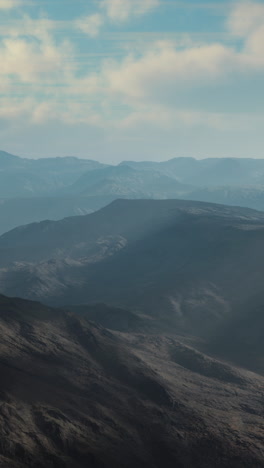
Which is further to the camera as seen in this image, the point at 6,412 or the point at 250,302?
the point at 250,302

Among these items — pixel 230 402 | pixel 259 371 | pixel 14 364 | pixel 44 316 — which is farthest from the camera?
pixel 259 371

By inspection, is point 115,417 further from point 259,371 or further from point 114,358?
point 259,371

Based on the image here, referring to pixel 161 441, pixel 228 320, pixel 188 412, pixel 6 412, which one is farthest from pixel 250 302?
pixel 6 412

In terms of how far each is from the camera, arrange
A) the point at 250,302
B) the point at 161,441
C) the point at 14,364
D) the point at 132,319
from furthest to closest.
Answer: the point at 250,302
the point at 132,319
the point at 14,364
the point at 161,441

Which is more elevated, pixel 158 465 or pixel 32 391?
pixel 32 391

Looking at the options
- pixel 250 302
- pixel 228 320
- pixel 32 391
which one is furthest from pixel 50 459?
pixel 250 302

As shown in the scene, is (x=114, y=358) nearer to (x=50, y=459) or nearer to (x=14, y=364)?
(x=14, y=364)
